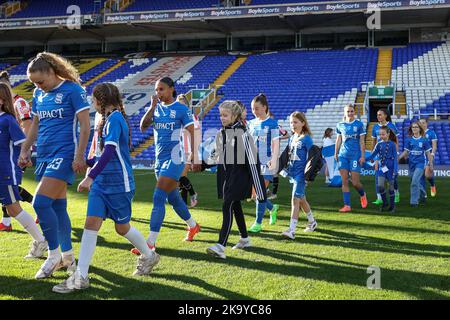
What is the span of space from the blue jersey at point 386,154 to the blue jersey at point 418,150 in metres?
0.92

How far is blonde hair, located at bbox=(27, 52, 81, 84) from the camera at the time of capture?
15.0ft

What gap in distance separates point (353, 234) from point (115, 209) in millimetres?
3823

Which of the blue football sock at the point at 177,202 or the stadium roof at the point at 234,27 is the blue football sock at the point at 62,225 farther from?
the stadium roof at the point at 234,27

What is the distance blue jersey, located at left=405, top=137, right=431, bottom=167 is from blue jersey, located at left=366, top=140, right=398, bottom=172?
0.92 m

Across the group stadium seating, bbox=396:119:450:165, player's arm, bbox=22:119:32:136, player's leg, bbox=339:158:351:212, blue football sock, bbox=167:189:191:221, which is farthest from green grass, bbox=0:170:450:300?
stadium seating, bbox=396:119:450:165

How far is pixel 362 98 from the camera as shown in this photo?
24.1 meters

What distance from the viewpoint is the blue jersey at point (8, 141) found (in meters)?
5.54

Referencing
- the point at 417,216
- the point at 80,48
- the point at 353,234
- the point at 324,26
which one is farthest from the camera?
the point at 80,48

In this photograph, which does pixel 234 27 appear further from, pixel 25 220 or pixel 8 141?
pixel 25 220

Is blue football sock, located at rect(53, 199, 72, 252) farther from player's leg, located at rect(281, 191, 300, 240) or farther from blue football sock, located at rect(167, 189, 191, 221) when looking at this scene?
player's leg, located at rect(281, 191, 300, 240)

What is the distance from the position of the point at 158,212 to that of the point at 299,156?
2251 mm

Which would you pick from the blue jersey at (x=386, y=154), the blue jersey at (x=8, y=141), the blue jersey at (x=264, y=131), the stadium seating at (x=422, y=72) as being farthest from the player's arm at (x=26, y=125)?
the stadium seating at (x=422, y=72)
